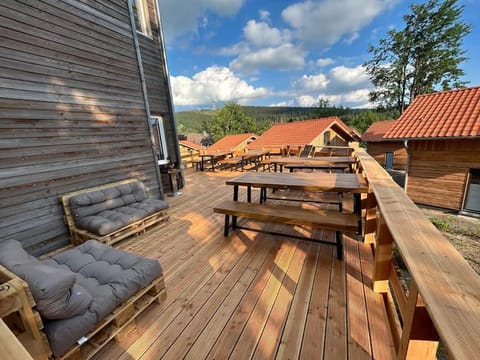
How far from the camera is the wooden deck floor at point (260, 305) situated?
55.2 inches

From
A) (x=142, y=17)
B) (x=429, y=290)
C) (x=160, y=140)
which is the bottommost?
(x=429, y=290)

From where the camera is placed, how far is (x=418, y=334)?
3.05 feet

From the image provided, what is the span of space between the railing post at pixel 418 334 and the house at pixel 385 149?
17.1m

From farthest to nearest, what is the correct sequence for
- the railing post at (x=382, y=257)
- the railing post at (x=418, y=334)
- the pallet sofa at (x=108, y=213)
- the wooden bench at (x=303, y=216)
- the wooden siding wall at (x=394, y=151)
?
the wooden siding wall at (x=394, y=151) → the pallet sofa at (x=108, y=213) → the wooden bench at (x=303, y=216) → the railing post at (x=382, y=257) → the railing post at (x=418, y=334)

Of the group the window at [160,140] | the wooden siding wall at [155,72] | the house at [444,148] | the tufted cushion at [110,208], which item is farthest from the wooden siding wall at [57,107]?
the house at [444,148]

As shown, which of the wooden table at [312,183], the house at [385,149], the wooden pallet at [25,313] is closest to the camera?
the wooden pallet at [25,313]

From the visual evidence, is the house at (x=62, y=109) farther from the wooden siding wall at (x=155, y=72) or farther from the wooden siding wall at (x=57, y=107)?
the wooden siding wall at (x=155, y=72)

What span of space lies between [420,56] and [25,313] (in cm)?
2246

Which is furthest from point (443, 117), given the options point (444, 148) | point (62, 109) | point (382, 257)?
point (62, 109)

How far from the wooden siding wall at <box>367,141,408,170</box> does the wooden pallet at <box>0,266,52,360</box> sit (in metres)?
19.0

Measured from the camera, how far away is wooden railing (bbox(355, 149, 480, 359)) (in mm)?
517

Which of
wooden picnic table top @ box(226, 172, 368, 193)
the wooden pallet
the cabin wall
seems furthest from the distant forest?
the wooden pallet

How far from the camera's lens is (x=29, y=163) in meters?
2.60

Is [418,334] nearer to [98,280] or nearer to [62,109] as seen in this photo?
[98,280]
